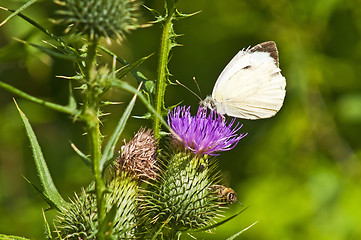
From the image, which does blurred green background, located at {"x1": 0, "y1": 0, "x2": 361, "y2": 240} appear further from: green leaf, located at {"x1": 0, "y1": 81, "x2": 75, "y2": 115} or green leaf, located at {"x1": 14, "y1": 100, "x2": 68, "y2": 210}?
green leaf, located at {"x1": 0, "y1": 81, "x2": 75, "y2": 115}

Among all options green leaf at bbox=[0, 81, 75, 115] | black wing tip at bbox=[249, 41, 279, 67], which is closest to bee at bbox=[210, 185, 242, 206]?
black wing tip at bbox=[249, 41, 279, 67]

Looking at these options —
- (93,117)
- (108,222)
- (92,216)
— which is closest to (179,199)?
(92,216)

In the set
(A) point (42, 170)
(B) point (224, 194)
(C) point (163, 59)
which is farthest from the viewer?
(B) point (224, 194)

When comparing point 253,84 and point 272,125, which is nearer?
point 253,84

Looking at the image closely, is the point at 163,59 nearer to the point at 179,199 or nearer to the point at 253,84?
the point at 179,199

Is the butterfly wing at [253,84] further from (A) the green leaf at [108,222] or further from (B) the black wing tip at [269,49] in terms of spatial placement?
(A) the green leaf at [108,222]
